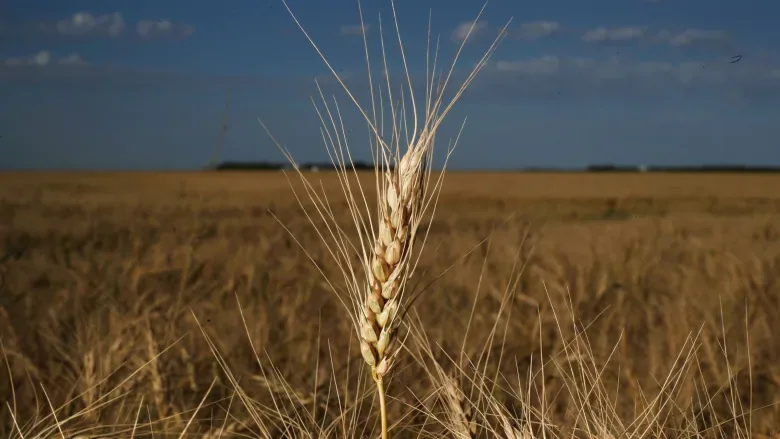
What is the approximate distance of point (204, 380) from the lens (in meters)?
3.61

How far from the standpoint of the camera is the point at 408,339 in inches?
169

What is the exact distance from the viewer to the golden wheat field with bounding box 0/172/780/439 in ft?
6.23

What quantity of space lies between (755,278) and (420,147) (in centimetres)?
504

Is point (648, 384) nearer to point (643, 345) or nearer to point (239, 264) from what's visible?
point (643, 345)

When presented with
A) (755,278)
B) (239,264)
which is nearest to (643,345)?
(755,278)

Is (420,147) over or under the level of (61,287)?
over

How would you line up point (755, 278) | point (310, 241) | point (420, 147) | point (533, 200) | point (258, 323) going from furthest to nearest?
1. point (533, 200)
2. point (310, 241)
3. point (755, 278)
4. point (258, 323)
5. point (420, 147)

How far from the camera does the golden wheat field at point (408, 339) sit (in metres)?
1.90

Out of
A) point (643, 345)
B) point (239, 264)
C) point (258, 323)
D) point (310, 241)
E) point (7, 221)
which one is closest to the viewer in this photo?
point (258, 323)

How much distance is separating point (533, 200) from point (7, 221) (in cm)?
1921

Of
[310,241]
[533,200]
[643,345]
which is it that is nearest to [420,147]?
[643,345]

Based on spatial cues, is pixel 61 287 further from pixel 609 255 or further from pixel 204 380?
pixel 609 255

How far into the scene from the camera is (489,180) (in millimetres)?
38812

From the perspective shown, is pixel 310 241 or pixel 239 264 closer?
pixel 239 264
